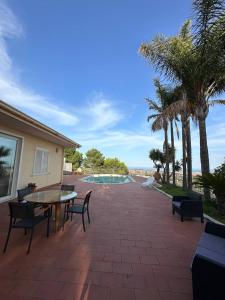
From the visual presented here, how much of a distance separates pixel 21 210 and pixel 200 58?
817cm

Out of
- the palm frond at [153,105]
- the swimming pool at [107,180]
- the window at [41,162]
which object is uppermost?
the palm frond at [153,105]

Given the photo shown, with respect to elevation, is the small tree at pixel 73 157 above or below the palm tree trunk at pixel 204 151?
above

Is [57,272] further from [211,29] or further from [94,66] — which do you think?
[94,66]

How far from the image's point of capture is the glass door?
780 centimetres

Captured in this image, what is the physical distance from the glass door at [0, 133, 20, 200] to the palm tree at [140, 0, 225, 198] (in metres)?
7.70

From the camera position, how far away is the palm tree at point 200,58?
6113mm

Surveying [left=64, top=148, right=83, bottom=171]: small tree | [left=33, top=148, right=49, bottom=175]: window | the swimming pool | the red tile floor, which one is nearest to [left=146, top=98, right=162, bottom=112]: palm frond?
the swimming pool

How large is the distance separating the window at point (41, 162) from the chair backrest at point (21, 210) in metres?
7.26

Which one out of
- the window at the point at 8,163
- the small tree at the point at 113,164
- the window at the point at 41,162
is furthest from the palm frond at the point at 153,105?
the small tree at the point at 113,164

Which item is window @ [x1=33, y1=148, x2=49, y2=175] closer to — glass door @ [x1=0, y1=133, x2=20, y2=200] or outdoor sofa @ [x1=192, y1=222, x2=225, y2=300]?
glass door @ [x1=0, y1=133, x2=20, y2=200]

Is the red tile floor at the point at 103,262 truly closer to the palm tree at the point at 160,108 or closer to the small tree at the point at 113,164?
the palm tree at the point at 160,108

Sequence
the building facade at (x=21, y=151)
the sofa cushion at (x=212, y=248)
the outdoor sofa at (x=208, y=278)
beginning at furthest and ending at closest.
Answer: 1. the building facade at (x=21, y=151)
2. the sofa cushion at (x=212, y=248)
3. the outdoor sofa at (x=208, y=278)

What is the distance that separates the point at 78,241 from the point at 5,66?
11853 mm

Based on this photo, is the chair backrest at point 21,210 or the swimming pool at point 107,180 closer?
the chair backrest at point 21,210
